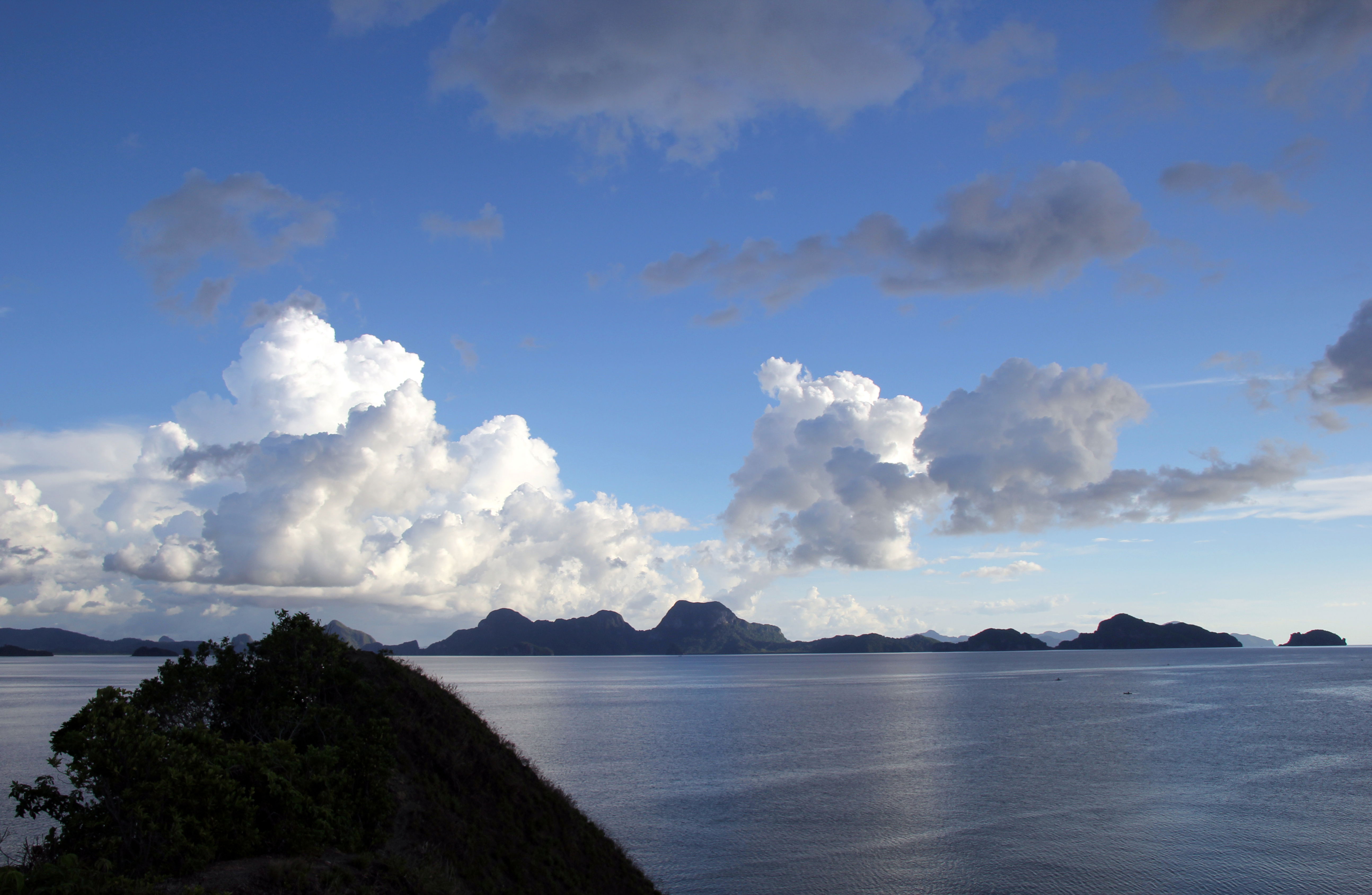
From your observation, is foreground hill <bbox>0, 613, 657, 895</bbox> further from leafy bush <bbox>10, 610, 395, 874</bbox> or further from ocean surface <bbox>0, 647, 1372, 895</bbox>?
ocean surface <bbox>0, 647, 1372, 895</bbox>

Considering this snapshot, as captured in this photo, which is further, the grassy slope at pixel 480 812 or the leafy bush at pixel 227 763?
the grassy slope at pixel 480 812

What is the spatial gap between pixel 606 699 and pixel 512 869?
465ft

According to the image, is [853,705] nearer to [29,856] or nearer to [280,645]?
[280,645]

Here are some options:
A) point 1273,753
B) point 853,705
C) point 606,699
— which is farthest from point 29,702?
point 1273,753

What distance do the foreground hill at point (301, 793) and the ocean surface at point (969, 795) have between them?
12.8 meters

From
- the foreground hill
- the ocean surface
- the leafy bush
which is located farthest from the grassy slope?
the ocean surface

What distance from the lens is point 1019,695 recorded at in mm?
165875

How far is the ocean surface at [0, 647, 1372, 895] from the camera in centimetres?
4353

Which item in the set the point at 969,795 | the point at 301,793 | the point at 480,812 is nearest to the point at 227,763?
the point at 301,793

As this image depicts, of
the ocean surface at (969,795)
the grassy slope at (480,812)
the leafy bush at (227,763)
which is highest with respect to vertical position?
the leafy bush at (227,763)

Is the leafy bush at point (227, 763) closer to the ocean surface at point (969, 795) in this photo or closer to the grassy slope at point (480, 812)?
the grassy slope at point (480, 812)

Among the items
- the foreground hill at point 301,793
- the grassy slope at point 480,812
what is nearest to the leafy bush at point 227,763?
the foreground hill at point 301,793

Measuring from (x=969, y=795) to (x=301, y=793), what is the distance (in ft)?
175

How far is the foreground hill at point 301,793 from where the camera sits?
21.4m
